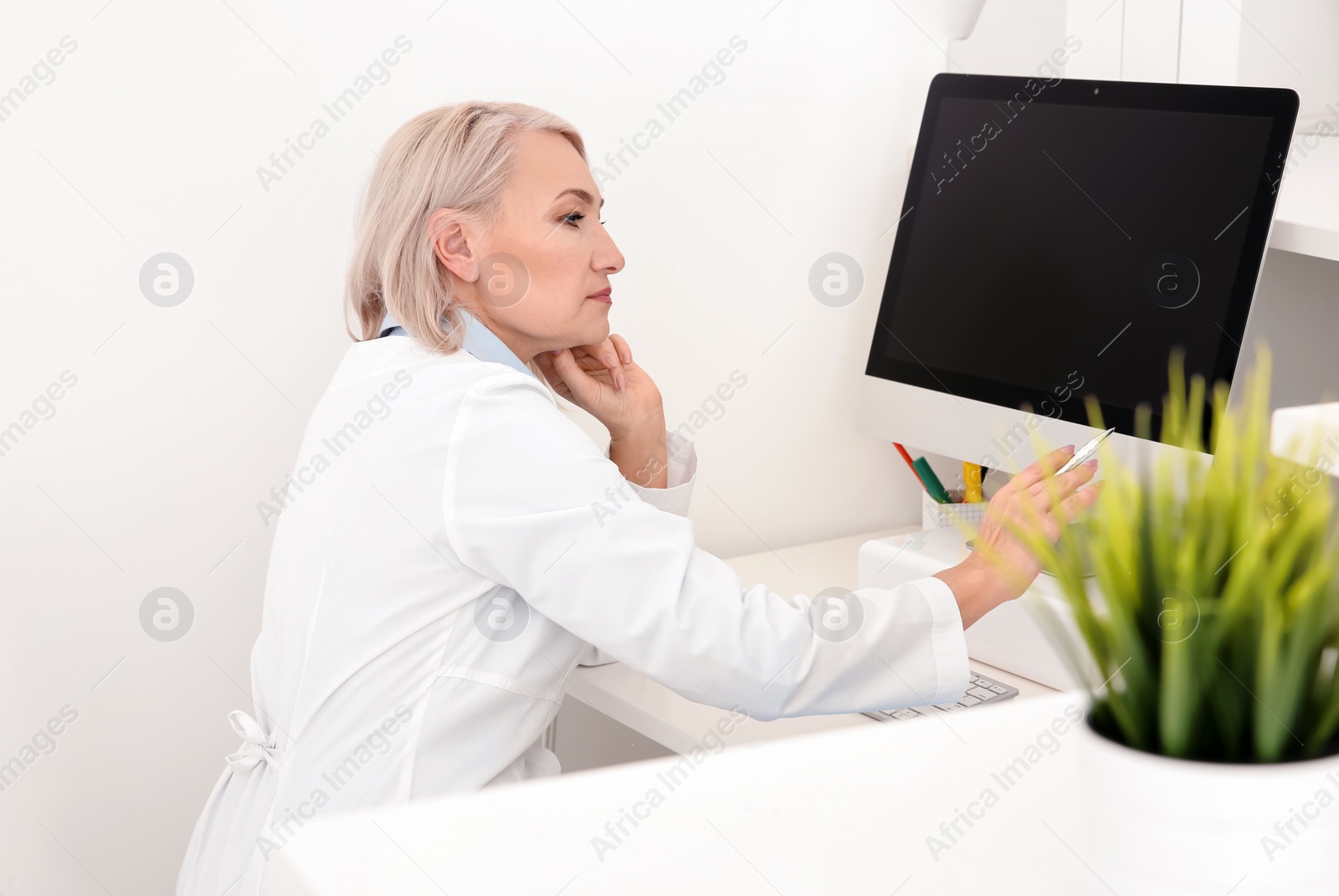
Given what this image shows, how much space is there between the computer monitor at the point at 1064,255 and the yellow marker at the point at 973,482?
0.07 metres

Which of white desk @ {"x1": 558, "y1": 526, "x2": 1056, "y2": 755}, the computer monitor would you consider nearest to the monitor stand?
white desk @ {"x1": 558, "y1": 526, "x2": 1056, "y2": 755}

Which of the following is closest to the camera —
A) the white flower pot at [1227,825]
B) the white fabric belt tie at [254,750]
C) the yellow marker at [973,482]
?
the white flower pot at [1227,825]

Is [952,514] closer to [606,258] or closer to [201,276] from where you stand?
[606,258]

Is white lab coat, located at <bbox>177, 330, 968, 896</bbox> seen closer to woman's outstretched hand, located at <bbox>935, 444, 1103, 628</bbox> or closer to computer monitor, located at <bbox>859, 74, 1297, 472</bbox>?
woman's outstretched hand, located at <bbox>935, 444, 1103, 628</bbox>

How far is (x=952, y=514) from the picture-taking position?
147cm

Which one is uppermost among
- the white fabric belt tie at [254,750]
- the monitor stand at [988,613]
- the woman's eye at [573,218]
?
the woman's eye at [573,218]

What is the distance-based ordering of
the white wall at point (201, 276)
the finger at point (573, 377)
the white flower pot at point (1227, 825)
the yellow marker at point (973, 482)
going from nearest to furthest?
the white flower pot at point (1227, 825) → the white wall at point (201, 276) → the finger at point (573, 377) → the yellow marker at point (973, 482)

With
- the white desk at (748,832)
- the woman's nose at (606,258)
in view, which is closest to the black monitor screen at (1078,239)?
the woman's nose at (606,258)

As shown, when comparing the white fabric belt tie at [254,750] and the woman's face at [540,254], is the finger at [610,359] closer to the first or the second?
the woman's face at [540,254]

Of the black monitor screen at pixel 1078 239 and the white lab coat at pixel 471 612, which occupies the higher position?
the white lab coat at pixel 471 612

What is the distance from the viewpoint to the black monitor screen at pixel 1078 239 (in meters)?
1.17

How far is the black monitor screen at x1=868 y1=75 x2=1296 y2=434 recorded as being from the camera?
3.85 feet

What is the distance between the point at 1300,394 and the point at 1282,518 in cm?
109

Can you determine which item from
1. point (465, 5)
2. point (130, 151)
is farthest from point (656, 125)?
point (130, 151)
